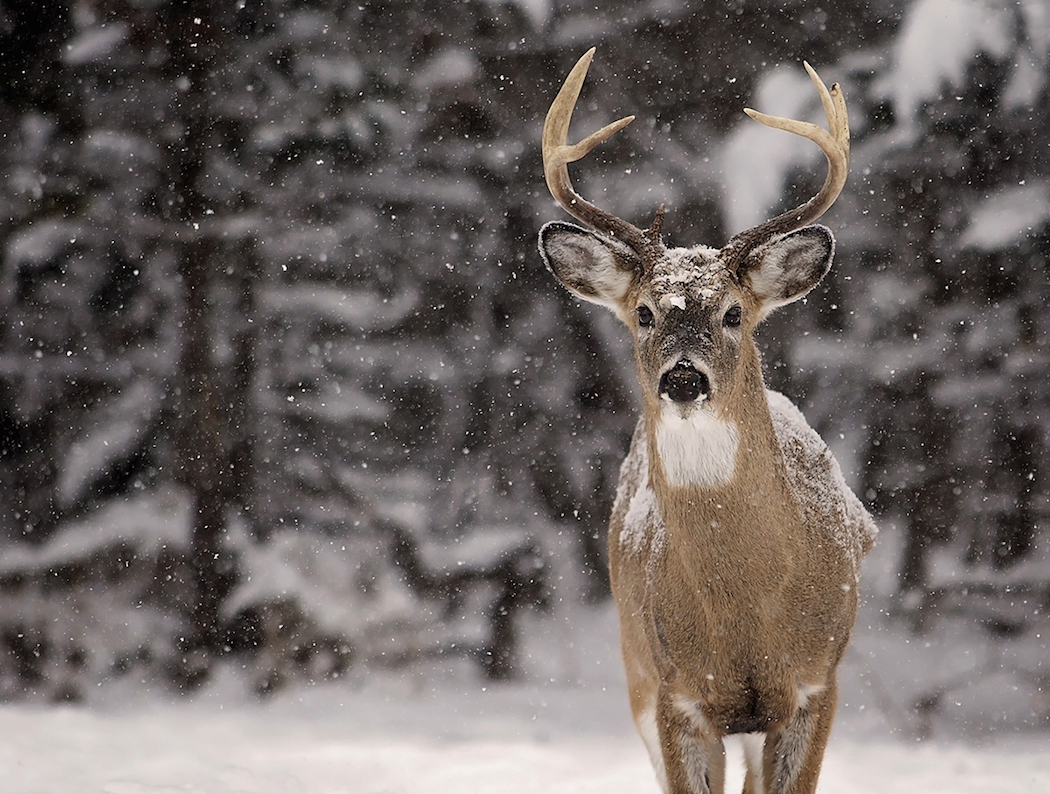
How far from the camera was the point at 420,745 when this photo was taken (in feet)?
21.4

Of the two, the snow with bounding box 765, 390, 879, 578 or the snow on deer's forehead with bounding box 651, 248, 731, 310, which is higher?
the snow on deer's forehead with bounding box 651, 248, 731, 310

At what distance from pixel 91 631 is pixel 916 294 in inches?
228

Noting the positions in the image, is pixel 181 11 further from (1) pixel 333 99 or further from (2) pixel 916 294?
(2) pixel 916 294

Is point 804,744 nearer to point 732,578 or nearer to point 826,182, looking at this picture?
A: point 732,578

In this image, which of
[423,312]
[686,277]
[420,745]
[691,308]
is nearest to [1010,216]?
[423,312]

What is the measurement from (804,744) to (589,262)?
1.75 m

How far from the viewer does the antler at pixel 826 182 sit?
3891 mm

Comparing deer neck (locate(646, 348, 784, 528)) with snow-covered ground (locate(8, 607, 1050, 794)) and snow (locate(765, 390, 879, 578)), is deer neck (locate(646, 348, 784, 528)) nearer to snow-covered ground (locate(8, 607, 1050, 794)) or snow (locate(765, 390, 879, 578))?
snow (locate(765, 390, 879, 578))

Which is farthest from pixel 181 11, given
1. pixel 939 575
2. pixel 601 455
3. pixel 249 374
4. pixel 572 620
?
pixel 939 575

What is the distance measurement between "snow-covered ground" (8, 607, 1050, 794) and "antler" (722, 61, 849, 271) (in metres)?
2.87

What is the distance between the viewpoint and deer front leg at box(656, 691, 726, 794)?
12.6ft

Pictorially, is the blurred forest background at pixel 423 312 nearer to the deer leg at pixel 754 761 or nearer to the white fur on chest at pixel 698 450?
the deer leg at pixel 754 761

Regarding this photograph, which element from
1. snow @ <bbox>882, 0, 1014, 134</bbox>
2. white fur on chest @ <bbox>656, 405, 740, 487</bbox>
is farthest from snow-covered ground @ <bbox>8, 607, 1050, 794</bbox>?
snow @ <bbox>882, 0, 1014, 134</bbox>

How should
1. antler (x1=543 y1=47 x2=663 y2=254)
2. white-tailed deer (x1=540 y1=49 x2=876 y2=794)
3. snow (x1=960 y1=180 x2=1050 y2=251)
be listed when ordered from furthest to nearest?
snow (x1=960 y1=180 x2=1050 y2=251) → antler (x1=543 y1=47 x2=663 y2=254) → white-tailed deer (x1=540 y1=49 x2=876 y2=794)
